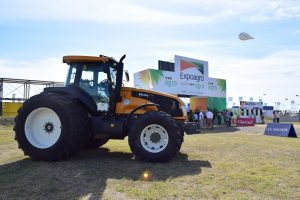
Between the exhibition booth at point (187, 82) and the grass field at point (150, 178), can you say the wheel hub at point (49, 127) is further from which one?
the exhibition booth at point (187, 82)

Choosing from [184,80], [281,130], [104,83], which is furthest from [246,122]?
[104,83]

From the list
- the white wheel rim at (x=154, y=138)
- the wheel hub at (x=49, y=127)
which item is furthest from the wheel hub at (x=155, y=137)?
the wheel hub at (x=49, y=127)

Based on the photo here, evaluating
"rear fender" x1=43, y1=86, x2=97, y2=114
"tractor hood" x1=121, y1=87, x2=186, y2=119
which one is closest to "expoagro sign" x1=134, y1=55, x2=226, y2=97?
"tractor hood" x1=121, y1=87, x2=186, y2=119

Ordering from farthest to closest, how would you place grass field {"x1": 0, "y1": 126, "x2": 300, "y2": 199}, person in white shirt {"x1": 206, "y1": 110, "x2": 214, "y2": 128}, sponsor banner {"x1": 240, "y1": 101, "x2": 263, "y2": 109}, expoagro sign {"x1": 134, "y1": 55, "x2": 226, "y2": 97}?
sponsor banner {"x1": 240, "y1": 101, "x2": 263, "y2": 109}, person in white shirt {"x1": 206, "y1": 110, "x2": 214, "y2": 128}, expoagro sign {"x1": 134, "y1": 55, "x2": 226, "y2": 97}, grass field {"x1": 0, "y1": 126, "x2": 300, "y2": 199}

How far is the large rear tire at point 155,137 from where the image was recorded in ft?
30.3

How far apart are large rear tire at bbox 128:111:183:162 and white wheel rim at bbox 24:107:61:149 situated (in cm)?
189

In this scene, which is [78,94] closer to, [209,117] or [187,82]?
[209,117]

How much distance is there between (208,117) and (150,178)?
80.5ft

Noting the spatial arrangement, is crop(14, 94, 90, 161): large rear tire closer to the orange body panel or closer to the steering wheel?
the steering wheel

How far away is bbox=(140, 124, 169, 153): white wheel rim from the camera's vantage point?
30.9 feet

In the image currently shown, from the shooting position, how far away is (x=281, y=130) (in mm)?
22578

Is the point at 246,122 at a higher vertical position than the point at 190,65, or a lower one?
lower

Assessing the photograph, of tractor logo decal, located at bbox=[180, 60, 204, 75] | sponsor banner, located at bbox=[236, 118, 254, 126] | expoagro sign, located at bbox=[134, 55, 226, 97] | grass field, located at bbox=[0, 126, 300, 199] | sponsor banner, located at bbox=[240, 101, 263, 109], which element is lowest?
grass field, located at bbox=[0, 126, 300, 199]

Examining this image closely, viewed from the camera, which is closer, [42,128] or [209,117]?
[42,128]
